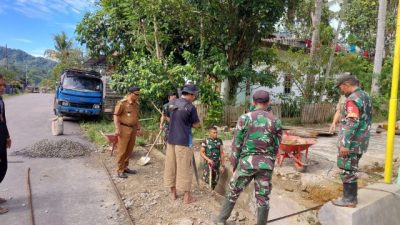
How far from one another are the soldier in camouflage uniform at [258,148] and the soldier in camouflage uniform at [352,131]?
0.95 metres

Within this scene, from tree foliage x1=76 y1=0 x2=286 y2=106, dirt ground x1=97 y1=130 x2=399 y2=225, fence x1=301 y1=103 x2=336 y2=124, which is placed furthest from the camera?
fence x1=301 y1=103 x2=336 y2=124

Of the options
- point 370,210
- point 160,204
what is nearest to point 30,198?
point 160,204

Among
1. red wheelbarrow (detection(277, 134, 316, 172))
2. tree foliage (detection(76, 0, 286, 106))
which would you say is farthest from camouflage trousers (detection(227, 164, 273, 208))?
tree foliage (detection(76, 0, 286, 106))

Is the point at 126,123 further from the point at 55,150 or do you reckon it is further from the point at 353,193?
the point at 353,193

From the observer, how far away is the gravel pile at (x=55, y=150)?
867cm

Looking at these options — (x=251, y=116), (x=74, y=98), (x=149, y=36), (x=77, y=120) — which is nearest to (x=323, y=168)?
(x=251, y=116)

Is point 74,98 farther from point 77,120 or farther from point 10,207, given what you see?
point 10,207

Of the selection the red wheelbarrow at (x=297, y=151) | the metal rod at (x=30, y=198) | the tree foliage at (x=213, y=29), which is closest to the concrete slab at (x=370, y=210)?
the red wheelbarrow at (x=297, y=151)

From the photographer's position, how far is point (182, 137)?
17.5 feet

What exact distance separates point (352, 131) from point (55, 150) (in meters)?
7.31

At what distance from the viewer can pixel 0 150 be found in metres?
5.21

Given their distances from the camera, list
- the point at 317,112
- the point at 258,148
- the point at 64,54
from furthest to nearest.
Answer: the point at 64,54, the point at 317,112, the point at 258,148

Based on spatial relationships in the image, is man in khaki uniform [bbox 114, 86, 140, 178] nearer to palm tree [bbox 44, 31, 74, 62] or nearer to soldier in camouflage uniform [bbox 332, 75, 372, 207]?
soldier in camouflage uniform [bbox 332, 75, 372, 207]

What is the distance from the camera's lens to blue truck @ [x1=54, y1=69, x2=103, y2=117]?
565 inches
